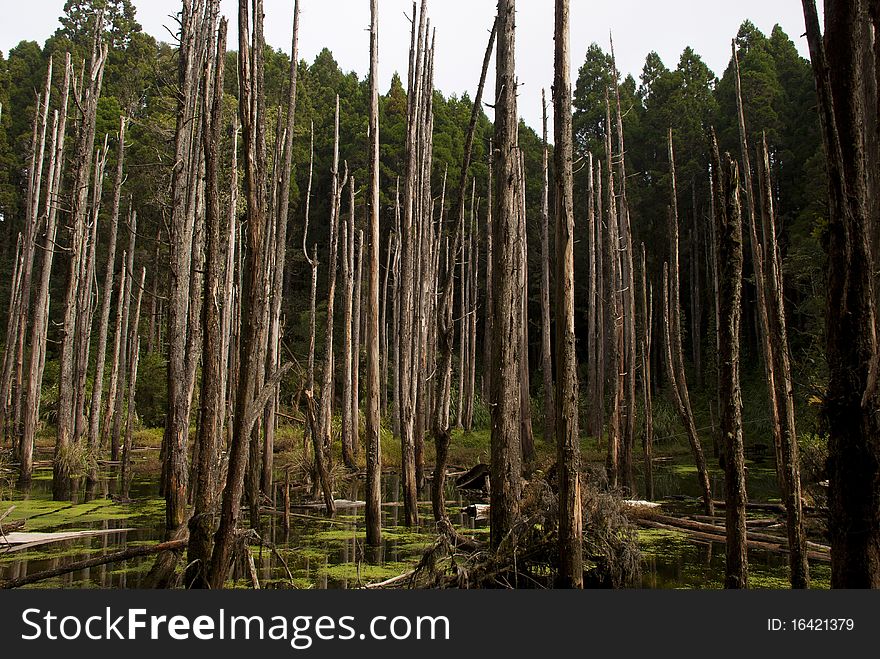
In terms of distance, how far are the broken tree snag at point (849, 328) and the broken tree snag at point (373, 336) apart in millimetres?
4961

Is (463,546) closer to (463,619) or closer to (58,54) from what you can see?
(463,619)

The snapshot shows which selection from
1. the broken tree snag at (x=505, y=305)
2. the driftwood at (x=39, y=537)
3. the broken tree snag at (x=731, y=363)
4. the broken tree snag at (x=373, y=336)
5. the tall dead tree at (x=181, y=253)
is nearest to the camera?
the broken tree snag at (x=731, y=363)

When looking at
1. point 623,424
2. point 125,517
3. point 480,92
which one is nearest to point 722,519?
point 623,424

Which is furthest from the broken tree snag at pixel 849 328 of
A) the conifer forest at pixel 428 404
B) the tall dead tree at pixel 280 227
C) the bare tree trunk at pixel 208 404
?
the tall dead tree at pixel 280 227

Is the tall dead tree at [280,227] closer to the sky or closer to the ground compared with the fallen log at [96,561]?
closer to the sky

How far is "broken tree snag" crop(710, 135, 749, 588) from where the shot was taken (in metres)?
5.42

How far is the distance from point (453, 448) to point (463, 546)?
1359 centimetres

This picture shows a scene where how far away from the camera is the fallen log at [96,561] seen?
4699 mm

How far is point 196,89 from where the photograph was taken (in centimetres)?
993

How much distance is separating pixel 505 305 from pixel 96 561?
146 inches

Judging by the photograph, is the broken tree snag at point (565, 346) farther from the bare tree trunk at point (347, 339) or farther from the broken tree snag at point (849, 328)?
the bare tree trunk at point (347, 339)

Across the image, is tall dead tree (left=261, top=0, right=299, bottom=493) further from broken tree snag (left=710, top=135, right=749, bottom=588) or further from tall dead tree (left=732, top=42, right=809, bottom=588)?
tall dead tree (left=732, top=42, right=809, bottom=588)

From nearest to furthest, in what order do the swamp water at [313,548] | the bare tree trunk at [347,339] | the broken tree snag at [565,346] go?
the broken tree snag at [565,346] < the swamp water at [313,548] < the bare tree trunk at [347,339]

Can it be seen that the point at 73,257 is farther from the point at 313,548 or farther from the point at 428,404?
the point at 428,404
